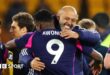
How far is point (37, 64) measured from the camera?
7.90 meters

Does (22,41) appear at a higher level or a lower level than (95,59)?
higher

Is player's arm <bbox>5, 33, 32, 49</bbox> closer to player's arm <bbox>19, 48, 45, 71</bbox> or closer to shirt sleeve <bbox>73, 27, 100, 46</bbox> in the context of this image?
player's arm <bbox>19, 48, 45, 71</bbox>

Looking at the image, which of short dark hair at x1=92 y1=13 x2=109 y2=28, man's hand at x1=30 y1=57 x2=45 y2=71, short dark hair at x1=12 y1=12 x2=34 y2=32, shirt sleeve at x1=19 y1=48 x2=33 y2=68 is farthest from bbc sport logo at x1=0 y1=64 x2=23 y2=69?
short dark hair at x1=92 y1=13 x2=109 y2=28

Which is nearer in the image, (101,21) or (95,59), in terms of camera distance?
(95,59)

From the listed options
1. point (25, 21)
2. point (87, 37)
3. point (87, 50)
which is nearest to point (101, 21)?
point (25, 21)

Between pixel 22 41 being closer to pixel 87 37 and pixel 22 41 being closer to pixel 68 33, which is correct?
pixel 68 33

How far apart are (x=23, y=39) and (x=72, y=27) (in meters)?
0.66

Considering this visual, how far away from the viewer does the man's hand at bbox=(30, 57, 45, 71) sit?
789 cm

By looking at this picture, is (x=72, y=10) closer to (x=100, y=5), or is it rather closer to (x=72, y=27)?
(x=72, y=27)

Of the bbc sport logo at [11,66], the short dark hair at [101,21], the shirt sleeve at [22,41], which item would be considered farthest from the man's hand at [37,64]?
the short dark hair at [101,21]

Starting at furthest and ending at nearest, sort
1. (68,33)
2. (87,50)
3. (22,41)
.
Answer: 1. (22,41)
2. (87,50)
3. (68,33)

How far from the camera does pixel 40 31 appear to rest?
7973 mm

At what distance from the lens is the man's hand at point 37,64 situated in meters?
7.89

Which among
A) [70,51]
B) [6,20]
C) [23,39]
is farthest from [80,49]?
[6,20]
